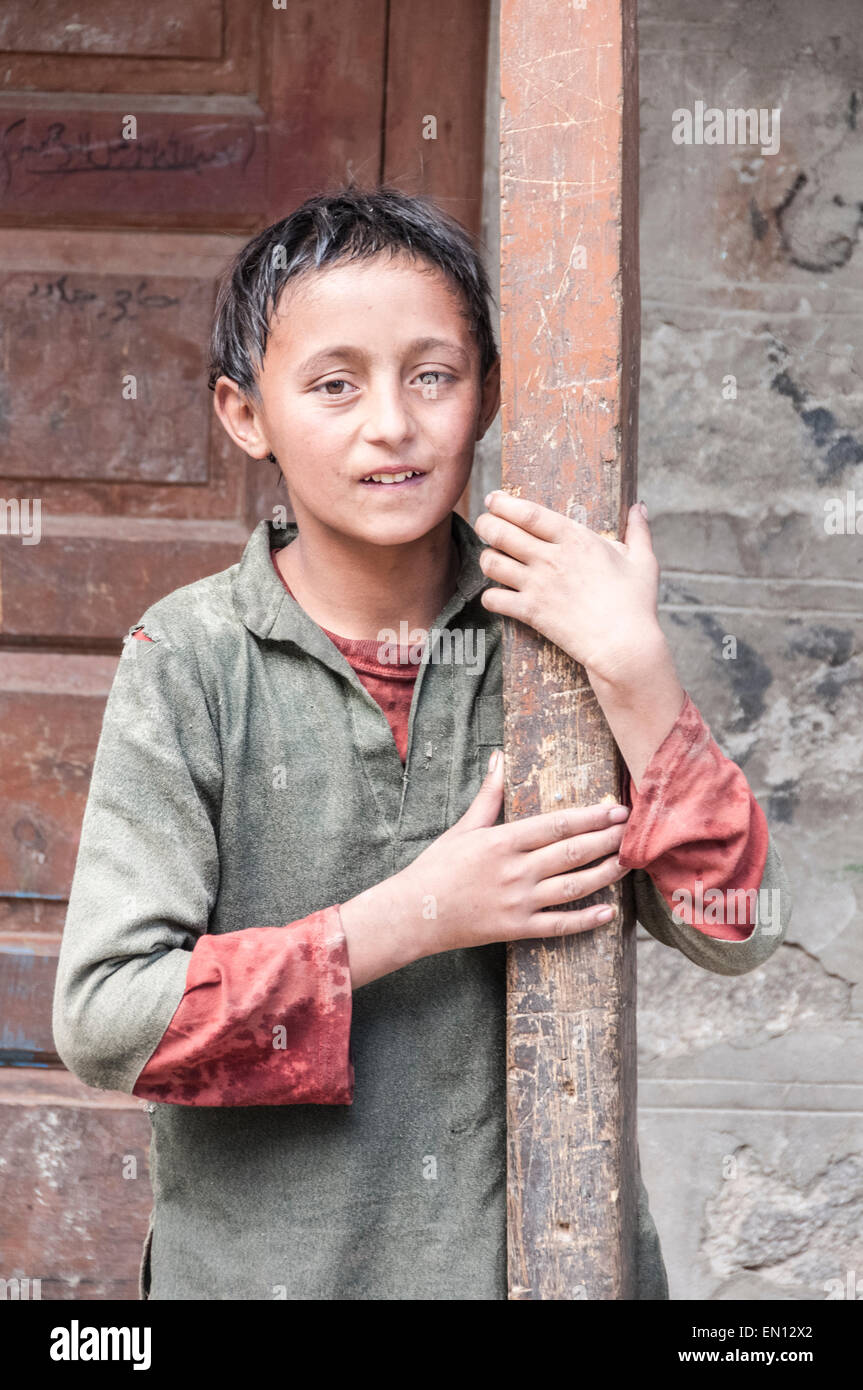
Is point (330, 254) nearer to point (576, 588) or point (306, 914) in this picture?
point (576, 588)

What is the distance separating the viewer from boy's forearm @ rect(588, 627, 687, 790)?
3.51 feet

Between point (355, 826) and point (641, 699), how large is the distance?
31 cm

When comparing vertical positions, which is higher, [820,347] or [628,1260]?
[820,347]

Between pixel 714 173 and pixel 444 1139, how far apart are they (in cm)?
161

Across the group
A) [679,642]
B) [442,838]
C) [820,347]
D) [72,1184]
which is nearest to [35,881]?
[72,1184]

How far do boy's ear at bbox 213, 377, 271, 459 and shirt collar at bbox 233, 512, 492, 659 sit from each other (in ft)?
0.28

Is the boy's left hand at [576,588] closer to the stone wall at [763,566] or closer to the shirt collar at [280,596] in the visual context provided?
the shirt collar at [280,596]

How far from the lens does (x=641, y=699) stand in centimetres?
108

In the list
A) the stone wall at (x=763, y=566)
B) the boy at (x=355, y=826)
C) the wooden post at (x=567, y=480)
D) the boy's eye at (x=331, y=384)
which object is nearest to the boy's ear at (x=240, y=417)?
the boy at (x=355, y=826)

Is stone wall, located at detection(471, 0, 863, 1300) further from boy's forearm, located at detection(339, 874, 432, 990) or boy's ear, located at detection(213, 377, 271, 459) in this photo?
boy's forearm, located at detection(339, 874, 432, 990)

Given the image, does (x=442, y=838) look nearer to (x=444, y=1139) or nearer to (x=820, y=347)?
(x=444, y=1139)

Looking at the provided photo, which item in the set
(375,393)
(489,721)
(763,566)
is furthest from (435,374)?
(763,566)

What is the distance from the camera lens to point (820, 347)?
2.13 m

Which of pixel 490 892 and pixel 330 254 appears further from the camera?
pixel 330 254
